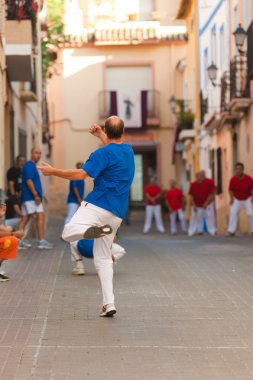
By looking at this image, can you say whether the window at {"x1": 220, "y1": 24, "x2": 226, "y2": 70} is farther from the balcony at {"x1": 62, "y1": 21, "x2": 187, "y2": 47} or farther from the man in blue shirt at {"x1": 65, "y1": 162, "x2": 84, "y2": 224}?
the man in blue shirt at {"x1": 65, "y1": 162, "x2": 84, "y2": 224}

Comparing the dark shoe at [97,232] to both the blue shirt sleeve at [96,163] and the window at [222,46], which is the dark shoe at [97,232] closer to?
the blue shirt sleeve at [96,163]

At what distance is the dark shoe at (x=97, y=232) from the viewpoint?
9.45 m

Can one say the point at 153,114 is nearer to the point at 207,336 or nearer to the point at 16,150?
the point at 16,150

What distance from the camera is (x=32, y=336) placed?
8.52m

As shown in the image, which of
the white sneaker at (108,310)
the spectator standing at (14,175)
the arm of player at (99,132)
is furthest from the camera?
the spectator standing at (14,175)

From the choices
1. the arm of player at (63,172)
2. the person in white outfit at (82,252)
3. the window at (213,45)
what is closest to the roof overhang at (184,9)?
the window at (213,45)

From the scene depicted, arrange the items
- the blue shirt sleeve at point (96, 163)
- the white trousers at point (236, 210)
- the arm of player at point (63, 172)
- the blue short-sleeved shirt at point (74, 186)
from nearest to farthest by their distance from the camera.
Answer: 1. the arm of player at point (63, 172)
2. the blue shirt sleeve at point (96, 163)
3. the blue short-sleeved shirt at point (74, 186)
4. the white trousers at point (236, 210)

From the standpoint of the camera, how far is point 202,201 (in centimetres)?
2850

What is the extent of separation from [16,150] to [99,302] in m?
15.5

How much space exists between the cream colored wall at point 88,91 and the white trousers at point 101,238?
35.9m

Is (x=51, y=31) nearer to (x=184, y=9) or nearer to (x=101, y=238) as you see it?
(x=184, y=9)

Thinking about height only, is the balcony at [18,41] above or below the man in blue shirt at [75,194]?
above

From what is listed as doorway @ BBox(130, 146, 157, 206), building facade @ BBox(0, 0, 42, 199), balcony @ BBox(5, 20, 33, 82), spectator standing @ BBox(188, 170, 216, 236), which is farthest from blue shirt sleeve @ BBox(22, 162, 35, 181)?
doorway @ BBox(130, 146, 157, 206)

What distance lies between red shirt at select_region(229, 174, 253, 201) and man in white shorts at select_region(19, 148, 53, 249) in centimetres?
788
